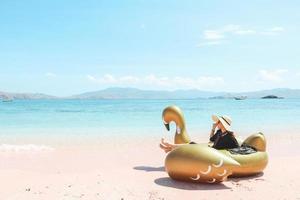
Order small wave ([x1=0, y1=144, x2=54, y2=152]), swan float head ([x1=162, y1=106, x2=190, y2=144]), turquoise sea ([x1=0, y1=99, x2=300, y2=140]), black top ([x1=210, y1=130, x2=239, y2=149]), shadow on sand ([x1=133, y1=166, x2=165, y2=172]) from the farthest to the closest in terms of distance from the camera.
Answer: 1. turquoise sea ([x1=0, y1=99, x2=300, y2=140])
2. small wave ([x1=0, y1=144, x2=54, y2=152])
3. swan float head ([x1=162, y1=106, x2=190, y2=144])
4. shadow on sand ([x1=133, y1=166, x2=165, y2=172])
5. black top ([x1=210, y1=130, x2=239, y2=149])

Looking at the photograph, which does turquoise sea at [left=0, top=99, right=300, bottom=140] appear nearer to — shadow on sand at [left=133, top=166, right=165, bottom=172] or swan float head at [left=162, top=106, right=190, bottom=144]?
swan float head at [left=162, top=106, right=190, bottom=144]

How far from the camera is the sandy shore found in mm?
6539

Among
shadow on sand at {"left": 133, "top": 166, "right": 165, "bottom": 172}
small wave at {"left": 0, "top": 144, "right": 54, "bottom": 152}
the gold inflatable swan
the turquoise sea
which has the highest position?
the gold inflatable swan

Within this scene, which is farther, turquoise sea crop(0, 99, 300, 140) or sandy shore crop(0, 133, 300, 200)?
turquoise sea crop(0, 99, 300, 140)

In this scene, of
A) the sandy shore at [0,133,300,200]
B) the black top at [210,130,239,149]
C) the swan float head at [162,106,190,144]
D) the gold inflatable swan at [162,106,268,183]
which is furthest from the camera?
the swan float head at [162,106,190,144]

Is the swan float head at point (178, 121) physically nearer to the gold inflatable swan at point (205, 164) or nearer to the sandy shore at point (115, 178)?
the sandy shore at point (115, 178)

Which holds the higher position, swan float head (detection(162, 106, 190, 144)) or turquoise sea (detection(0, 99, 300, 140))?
swan float head (detection(162, 106, 190, 144))

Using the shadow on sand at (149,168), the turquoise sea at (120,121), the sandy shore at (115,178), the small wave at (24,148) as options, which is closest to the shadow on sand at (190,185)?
the sandy shore at (115,178)

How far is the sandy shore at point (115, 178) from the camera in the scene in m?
6.54

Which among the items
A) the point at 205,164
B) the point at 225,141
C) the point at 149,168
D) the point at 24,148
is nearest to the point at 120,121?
the point at 24,148

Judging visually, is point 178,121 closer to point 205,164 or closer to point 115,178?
point 115,178

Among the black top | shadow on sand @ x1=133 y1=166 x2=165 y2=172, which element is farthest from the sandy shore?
the black top

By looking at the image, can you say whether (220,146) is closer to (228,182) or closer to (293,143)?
(228,182)

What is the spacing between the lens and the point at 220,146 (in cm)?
786
